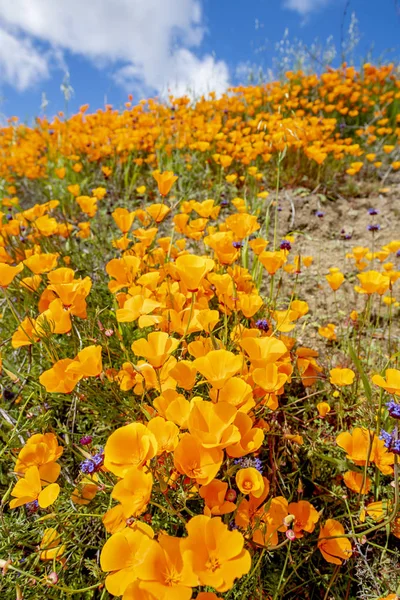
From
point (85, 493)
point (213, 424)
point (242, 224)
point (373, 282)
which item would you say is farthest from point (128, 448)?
point (373, 282)

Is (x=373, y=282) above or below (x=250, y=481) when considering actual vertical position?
above

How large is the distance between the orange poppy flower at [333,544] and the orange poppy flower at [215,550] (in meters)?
0.38

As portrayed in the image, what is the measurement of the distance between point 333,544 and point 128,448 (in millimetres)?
633

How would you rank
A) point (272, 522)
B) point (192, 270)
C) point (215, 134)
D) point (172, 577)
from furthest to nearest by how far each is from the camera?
point (215, 134)
point (192, 270)
point (272, 522)
point (172, 577)

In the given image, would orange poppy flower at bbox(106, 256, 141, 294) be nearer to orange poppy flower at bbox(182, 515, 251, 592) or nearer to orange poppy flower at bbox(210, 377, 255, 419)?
orange poppy flower at bbox(210, 377, 255, 419)

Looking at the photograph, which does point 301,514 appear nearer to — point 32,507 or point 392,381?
point 392,381

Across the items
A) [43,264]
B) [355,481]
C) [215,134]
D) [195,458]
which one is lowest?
[355,481]

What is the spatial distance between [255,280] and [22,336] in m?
1.22

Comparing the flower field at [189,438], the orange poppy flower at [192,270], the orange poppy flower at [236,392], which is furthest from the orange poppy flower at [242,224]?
the orange poppy flower at [236,392]

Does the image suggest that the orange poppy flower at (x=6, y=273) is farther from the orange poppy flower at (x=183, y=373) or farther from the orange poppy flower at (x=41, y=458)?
the orange poppy flower at (x=183, y=373)

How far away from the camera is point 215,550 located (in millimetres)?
833

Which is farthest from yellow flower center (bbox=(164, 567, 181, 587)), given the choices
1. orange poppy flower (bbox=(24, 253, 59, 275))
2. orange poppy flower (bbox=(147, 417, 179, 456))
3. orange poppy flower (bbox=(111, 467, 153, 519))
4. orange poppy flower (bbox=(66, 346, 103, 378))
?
orange poppy flower (bbox=(24, 253, 59, 275))

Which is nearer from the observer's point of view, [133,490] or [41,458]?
[133,490]

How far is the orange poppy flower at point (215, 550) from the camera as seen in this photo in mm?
775
